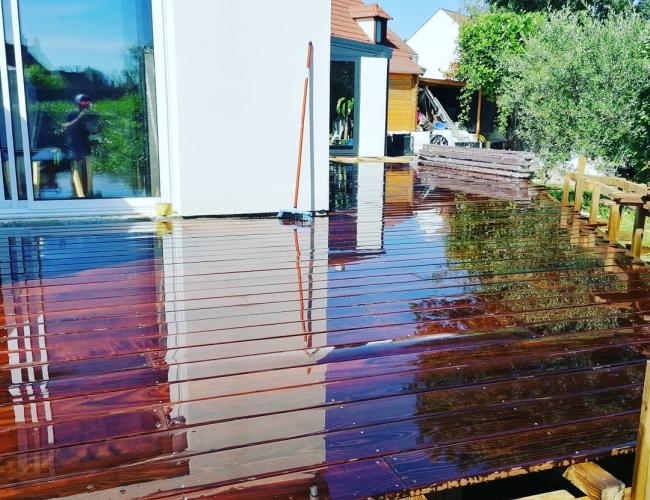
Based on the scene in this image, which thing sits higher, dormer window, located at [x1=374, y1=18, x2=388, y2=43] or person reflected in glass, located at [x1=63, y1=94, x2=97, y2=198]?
dormer window, located at [x1=374, y1=18, x2=388, y2=43]

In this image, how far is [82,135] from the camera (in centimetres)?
575

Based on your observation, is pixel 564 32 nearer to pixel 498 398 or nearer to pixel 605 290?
pixel 605 290

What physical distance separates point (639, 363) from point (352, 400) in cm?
153

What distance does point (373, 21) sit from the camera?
13.7 meters

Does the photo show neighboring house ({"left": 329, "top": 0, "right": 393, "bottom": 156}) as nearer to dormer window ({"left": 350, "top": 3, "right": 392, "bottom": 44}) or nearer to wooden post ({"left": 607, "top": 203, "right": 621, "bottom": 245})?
dormer window ({"left": 350, "top": 3, "right": 392, "bottom": 44})

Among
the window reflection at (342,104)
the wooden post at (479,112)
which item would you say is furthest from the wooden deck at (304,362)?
the wooden post at (479,112)

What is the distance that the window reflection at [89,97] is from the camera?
543cm

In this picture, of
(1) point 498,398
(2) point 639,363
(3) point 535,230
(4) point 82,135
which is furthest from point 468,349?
(4) point 82,135

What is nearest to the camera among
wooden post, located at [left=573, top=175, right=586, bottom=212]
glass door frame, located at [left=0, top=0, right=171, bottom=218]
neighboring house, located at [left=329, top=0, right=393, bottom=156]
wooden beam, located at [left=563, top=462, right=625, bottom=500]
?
wooden beam, located at [left=563, top=462, right=625, bottom=500]

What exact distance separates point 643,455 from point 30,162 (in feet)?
17.6

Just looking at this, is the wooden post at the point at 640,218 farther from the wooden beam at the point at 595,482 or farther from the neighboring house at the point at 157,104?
the wooden beam at the point at 595,482

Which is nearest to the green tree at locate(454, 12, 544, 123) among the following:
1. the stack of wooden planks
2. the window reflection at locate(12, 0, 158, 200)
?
the stack of wooden planks

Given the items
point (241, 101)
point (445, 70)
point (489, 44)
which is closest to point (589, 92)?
point (241, 101)

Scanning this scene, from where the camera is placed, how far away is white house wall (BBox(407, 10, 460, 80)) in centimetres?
2605
